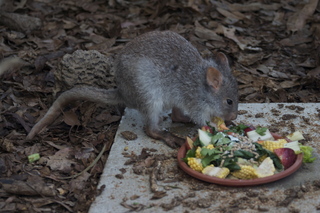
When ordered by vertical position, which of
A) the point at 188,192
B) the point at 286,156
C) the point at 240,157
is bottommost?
the point at 188,192

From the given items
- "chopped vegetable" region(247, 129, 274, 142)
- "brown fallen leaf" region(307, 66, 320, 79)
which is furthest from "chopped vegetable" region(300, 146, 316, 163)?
"brown fallen leaf" region(307, 66, 320, 79)

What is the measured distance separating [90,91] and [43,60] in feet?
6.15

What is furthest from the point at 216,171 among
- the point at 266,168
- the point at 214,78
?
the point at 214,78

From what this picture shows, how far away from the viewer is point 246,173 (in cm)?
460

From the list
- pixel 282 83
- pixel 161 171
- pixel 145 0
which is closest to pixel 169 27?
pixel 145 0

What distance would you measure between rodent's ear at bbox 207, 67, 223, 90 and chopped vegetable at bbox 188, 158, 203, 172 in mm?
1305

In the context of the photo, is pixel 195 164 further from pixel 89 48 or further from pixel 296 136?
pixel 89 48

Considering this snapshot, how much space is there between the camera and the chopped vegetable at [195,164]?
474 centimetres

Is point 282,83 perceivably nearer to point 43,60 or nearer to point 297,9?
point 297,9

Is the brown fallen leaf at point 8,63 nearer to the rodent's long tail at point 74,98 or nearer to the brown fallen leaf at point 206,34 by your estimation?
the rodent's long tail at point 74,98

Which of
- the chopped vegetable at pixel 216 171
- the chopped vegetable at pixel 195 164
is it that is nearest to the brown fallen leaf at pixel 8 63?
the chopped vegetable at pixel 195 164

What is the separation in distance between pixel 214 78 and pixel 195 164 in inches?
55.4

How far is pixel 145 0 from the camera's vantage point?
9812 millimetres

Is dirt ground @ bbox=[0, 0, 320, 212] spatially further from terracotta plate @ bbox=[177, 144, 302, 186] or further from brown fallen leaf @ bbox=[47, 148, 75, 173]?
terracotta plate @ bbox=[177, 144, 302, 186]
